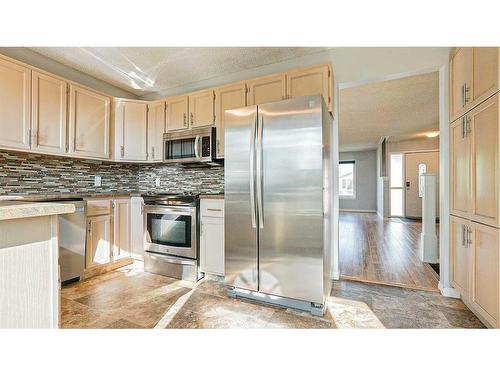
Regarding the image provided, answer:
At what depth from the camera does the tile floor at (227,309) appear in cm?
173

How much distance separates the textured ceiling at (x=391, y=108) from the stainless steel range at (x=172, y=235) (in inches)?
114

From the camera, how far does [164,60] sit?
9.01 feet

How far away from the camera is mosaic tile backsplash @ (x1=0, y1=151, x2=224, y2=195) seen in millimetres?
2508

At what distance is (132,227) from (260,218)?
1.95 metres

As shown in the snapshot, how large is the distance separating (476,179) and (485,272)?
24.9 inches

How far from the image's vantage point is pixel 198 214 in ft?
8.47

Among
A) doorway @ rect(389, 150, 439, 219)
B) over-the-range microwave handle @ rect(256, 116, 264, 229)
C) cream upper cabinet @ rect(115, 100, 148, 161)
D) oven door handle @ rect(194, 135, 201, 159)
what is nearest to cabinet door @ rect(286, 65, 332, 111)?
over-the-range microwave handle @ rect(256, 116, 264, 229)

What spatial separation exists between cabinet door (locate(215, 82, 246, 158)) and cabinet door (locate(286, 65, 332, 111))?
1.79 ft

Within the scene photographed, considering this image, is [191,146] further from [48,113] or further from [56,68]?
[56,68]

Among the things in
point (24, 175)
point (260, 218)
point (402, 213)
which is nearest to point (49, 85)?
point (24, 175)

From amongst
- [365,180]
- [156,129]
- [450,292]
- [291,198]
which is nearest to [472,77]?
[291,198]

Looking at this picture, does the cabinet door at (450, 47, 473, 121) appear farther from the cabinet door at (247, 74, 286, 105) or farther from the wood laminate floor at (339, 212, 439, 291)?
the wood laminate floor at (339, 212, 439, 291)

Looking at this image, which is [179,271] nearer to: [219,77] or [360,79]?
[219,77]
